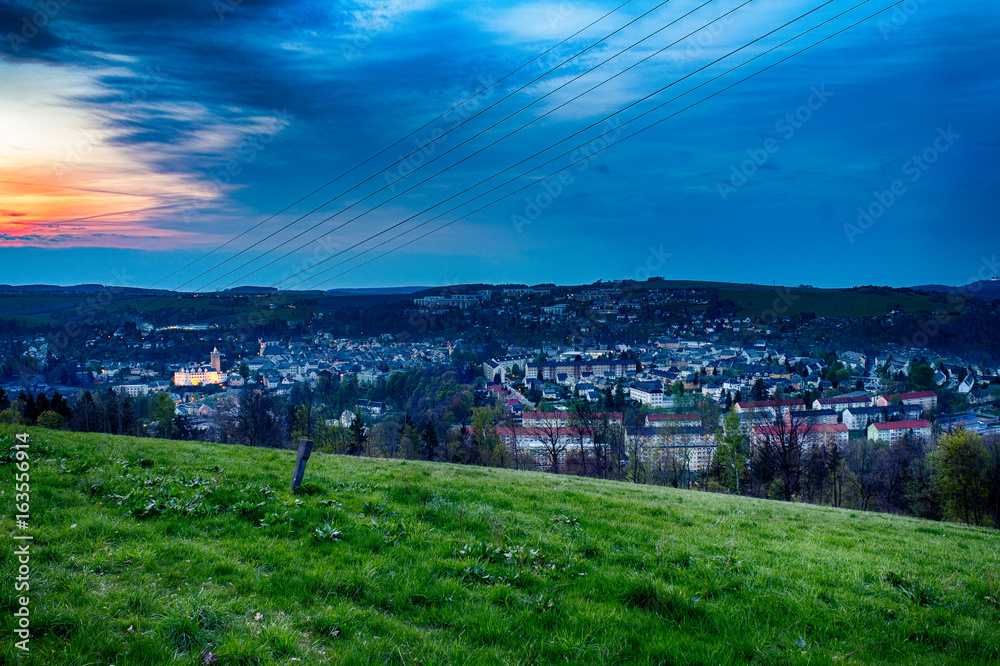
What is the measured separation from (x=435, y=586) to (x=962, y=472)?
59.1 metres

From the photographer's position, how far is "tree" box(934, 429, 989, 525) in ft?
152

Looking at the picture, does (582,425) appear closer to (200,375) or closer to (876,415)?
(876,415)

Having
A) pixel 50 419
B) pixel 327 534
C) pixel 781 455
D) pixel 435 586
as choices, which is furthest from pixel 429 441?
pixel 435 586

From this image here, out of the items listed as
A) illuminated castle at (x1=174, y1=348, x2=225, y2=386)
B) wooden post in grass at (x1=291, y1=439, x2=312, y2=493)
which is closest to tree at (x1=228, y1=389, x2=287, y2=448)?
wooden post in grass at (x1=291, y1=439, x2=312, y2=493)

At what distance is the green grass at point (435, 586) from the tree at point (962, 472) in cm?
4911

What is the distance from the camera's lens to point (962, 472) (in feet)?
152

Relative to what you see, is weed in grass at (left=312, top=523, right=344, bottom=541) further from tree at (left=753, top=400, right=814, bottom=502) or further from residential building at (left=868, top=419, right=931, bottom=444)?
residential building at (left=868, top=419, right=931, bottom=444)

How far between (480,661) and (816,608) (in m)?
4.00

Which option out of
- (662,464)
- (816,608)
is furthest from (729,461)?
(816,608)

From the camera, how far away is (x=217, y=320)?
424 ft

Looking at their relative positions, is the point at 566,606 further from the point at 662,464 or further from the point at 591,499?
the point at 662,464

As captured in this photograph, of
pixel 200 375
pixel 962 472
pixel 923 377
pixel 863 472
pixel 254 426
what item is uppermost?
pixel 200 375

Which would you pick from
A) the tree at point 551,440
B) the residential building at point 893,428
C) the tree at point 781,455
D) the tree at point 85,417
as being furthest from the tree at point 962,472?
the tree at point 85,417

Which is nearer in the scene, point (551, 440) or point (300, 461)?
point (300, 461)
